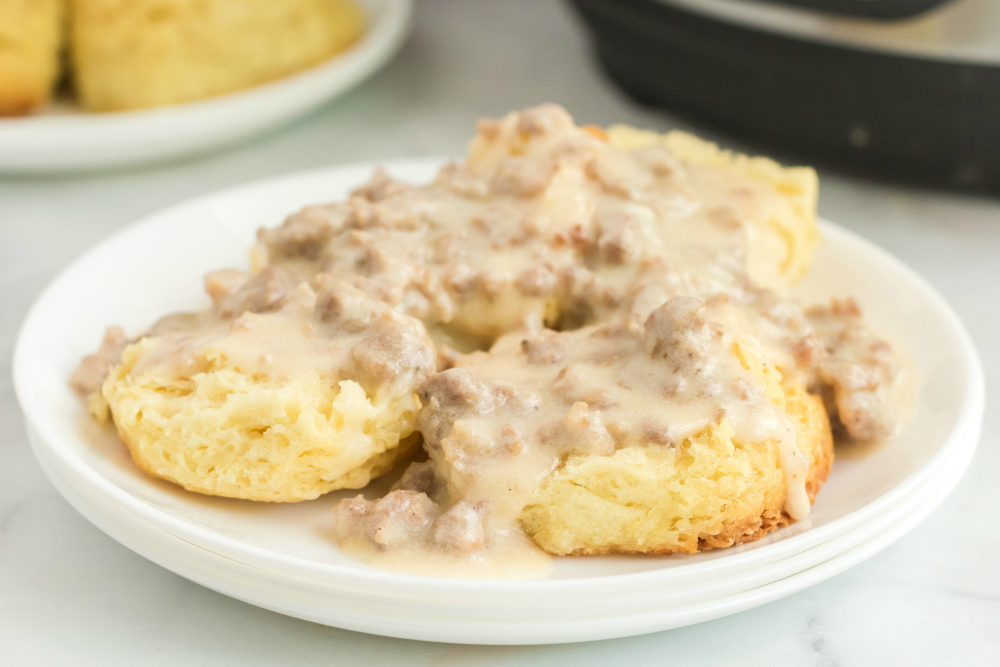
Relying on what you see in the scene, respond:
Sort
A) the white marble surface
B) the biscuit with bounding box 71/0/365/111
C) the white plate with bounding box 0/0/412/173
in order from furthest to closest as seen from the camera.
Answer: the biscuit with bounding box 71/0/365/111, the white plate with bounding box 0/0/412/173, the white marble surface

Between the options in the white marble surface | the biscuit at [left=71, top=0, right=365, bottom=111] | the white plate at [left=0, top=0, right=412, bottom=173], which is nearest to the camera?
the white marble surface

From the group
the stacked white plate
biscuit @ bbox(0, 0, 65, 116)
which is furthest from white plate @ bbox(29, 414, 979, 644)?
biscuit @ bbox(0, 0, 65, 116)

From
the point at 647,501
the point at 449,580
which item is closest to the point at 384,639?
the point at 449,580

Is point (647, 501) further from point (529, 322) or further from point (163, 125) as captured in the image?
point (163, 125)

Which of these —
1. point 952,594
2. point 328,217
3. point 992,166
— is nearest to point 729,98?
point 992,166

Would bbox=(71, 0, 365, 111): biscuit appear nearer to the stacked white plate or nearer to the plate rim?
the stacked white plate

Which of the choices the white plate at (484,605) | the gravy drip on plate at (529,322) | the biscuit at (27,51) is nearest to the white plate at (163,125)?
the biscuit at (27,51)

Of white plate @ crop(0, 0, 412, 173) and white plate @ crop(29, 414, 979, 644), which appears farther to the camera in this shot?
white plate @ crop(0, 0, 412, 173)
